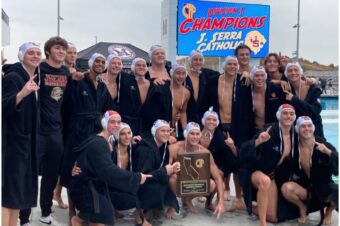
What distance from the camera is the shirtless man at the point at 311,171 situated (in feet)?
13.9

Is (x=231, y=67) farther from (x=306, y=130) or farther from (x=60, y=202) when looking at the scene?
(x=60, y=202)

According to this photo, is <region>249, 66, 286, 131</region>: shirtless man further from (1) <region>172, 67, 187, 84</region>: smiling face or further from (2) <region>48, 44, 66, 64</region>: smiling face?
(2) <region>48, 44, 66, 64</region>: smiling face

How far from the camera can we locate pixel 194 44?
24375 mm

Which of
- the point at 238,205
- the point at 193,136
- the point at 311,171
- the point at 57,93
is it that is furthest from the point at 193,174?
the point at 57,93

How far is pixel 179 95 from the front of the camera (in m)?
5.04

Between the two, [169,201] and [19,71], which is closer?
[19,71]

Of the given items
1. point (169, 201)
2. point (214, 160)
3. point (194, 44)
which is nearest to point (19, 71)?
point (169, 201)

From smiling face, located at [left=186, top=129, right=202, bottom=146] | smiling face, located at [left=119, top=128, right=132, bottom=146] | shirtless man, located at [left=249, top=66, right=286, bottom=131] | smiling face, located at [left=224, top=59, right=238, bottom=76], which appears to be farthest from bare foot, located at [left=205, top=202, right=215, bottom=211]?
smiling face, located at [left=224, top=59, right=238, bottom=76]

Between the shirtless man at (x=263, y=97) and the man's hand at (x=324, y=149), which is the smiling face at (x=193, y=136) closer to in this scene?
the shirtless man at (x=263, y=97)

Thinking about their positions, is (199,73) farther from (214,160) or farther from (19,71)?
(19,71)

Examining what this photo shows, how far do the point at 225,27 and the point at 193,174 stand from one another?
2188 centimetres

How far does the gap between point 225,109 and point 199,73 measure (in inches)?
23.3

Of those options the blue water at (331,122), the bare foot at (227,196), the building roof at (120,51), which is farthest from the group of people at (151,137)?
the building roof at (120,51)

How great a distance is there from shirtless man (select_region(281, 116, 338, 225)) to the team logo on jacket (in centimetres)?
248
